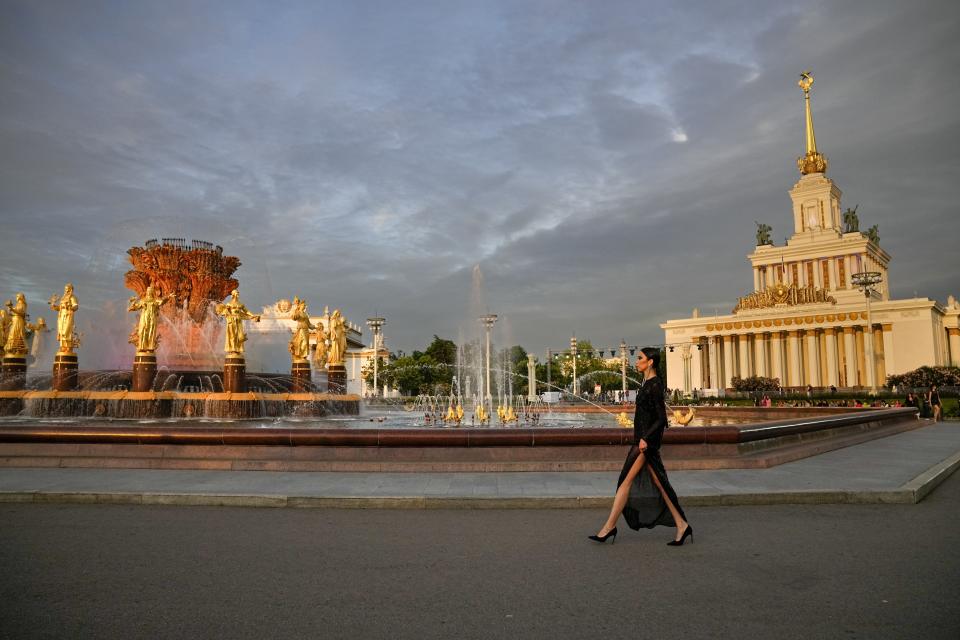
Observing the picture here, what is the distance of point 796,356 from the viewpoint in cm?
7406

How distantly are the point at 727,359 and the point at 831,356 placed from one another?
1152cm

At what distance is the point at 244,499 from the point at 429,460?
3.31m

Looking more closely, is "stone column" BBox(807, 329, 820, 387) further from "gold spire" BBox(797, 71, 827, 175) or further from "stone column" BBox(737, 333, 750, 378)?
"gold spire" BBox(797, 71, 827, 175)

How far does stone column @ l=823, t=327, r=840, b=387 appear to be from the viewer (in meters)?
71.2

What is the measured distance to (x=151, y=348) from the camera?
1892 centimetres

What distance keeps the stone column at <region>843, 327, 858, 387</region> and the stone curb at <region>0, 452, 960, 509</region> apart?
70.9 m

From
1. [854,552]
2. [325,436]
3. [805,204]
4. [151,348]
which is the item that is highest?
[805,204]

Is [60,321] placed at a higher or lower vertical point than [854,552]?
higher

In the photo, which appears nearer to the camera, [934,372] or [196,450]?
[196,450]

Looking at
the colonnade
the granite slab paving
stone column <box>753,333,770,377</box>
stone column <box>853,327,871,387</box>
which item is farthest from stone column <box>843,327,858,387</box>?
the granite slab paving

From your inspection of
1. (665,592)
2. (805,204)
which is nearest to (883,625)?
(665,592)

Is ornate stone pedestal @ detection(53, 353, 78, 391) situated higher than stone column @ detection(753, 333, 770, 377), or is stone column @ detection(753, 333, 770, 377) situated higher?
stone column @ detection(753, 333, 770, 377)

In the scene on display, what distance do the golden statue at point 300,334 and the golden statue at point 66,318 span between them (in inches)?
261

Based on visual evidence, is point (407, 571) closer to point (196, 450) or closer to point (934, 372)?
point (196, 450)
